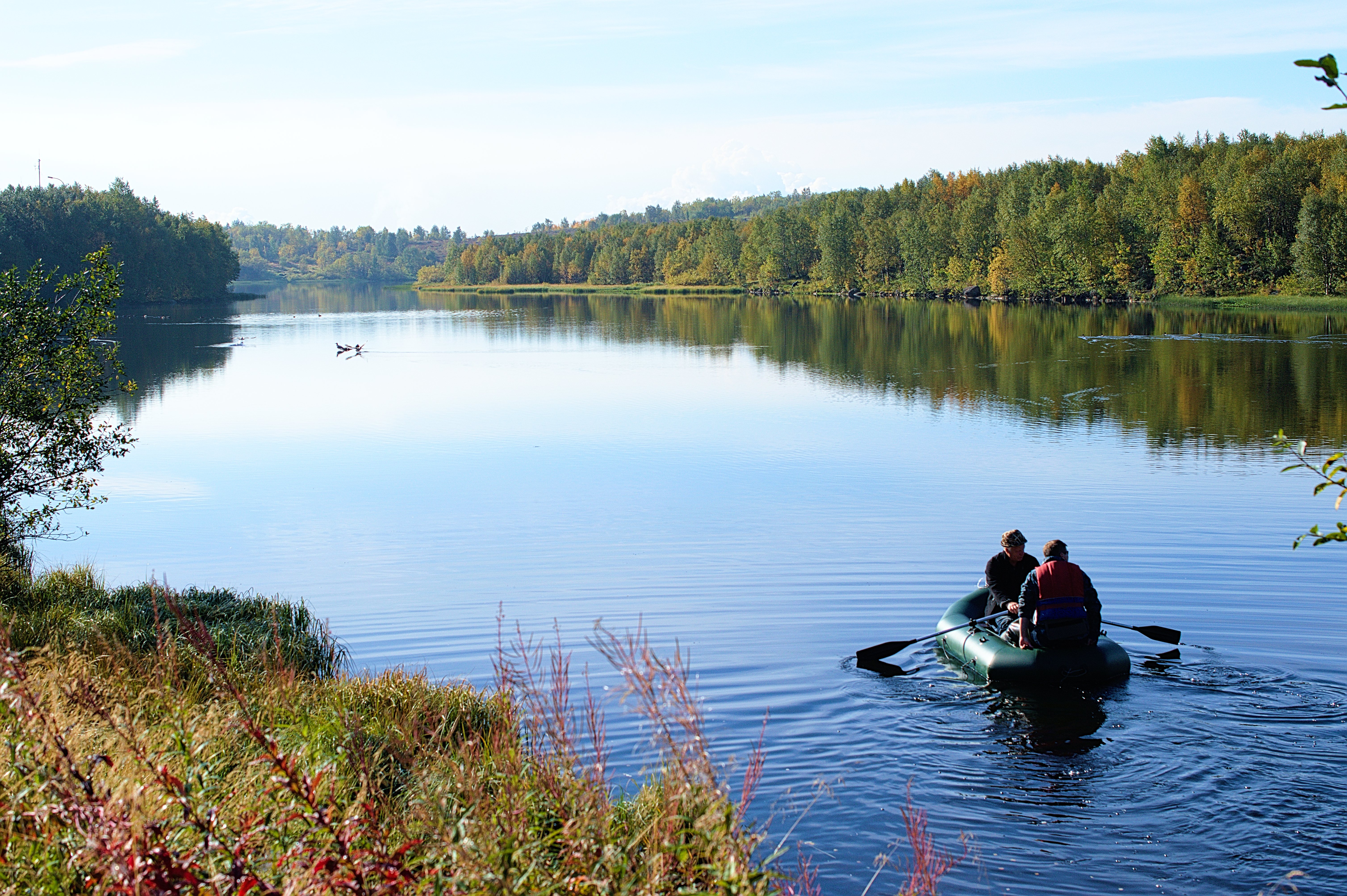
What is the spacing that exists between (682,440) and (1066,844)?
17.5 meters

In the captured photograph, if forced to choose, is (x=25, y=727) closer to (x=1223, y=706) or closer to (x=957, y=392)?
(x=1223, y=706)

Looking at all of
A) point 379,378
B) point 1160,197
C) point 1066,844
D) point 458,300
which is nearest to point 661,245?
point 458,300

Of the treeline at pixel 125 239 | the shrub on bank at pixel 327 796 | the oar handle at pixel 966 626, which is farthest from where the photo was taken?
the treeline at pixel 125 239

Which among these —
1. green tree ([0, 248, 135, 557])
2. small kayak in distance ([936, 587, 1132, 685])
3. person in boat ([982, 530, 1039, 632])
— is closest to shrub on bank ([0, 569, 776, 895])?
small kayak in distance ([936, 587, 1132, 685])

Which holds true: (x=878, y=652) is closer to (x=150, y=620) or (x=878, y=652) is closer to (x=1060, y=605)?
(x=1060, y=605)

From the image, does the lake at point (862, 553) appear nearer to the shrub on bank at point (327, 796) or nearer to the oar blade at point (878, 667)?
the oar blade at point (878, 667)

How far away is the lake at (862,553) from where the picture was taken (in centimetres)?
709

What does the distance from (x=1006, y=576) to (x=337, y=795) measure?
6.79m

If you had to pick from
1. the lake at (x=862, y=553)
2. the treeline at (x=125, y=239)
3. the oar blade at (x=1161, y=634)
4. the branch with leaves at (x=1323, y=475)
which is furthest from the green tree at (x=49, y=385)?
the treeline at (x=125, y=239)

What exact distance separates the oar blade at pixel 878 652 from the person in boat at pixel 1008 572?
973mm

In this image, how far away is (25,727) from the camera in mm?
4574

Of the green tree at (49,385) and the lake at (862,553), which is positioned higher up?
the green tree at (49,385)

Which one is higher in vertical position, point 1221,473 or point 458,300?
point 458,300

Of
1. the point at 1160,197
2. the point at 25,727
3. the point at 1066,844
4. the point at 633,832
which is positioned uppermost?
the point at 1160,197
